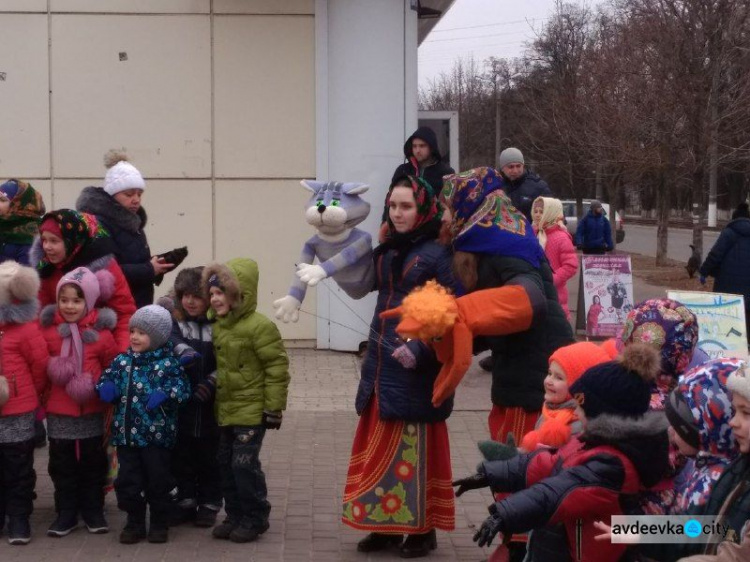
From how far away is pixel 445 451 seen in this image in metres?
5.63

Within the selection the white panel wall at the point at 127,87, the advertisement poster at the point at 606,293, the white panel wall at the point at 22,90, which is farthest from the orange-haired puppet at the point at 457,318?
the advertisement poster at the point at 606,293

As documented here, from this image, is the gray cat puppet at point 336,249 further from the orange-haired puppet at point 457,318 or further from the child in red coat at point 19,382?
the child in red coat at point 19,382

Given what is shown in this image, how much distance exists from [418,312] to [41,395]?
7.91ft

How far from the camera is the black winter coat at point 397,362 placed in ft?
17.9

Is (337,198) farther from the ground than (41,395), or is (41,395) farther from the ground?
(337,198)

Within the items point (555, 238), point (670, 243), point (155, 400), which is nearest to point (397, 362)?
point (155, 400)

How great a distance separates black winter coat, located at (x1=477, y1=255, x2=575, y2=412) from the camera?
514 cm

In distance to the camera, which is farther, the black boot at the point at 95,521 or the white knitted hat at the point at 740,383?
the black boot at the point at 95,521

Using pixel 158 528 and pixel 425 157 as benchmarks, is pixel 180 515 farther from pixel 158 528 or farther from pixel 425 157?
pixel 425 157

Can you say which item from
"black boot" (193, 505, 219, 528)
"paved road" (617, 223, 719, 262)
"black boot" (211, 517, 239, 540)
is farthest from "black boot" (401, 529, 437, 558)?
"paved road" (617, 223, 719, 262)

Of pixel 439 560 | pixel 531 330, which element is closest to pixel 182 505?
pixel 439 560

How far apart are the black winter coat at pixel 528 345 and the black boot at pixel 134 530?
2.04m

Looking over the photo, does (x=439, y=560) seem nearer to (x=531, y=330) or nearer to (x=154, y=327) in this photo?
(x=531, y=330)

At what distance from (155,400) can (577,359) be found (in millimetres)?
2320
